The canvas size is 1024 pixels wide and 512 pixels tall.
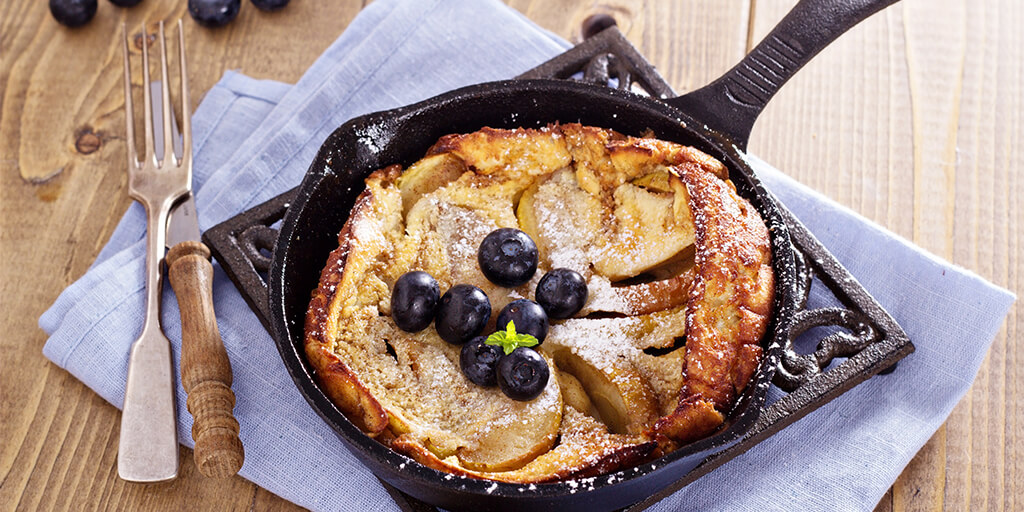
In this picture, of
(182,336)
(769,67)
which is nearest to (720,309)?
(769,67)

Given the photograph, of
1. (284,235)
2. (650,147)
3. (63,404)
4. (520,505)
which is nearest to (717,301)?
(650,147)

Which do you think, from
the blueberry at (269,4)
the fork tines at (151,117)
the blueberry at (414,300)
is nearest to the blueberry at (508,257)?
the blueberry at (414,300)

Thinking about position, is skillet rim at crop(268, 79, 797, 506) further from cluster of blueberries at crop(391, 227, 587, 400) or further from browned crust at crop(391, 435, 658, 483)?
cluster of blueberries at crop(391, 227, 587, 400)

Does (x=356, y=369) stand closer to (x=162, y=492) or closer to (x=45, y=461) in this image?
(x=162, y=492)

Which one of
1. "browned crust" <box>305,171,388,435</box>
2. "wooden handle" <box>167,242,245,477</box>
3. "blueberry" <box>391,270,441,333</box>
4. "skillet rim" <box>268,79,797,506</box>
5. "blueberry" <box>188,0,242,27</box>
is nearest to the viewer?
"skillet rim" <box>268,79,797,506</box>

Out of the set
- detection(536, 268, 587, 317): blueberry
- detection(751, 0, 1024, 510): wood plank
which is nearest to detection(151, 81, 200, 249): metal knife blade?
detection(536, 268, 587, 317): blueberry

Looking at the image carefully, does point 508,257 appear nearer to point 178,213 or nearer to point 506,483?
point 506,483

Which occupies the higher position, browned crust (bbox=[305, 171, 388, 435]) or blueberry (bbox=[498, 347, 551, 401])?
blueberry (bbox=[498, 347, 551, 401])
